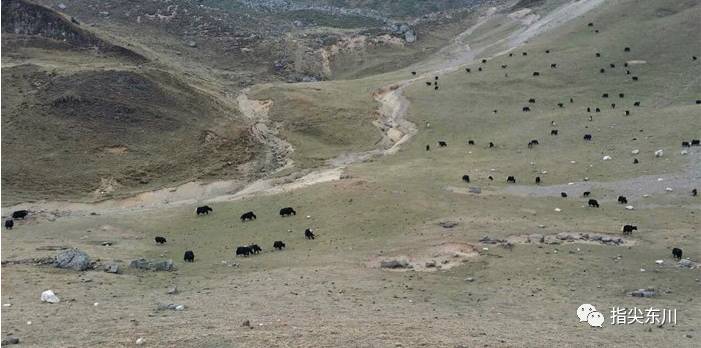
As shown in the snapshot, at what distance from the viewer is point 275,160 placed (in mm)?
59344

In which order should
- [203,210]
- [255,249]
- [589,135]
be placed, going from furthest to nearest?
[589,135], [203,210], [255,249]

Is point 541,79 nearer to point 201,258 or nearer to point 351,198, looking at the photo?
point 351,198

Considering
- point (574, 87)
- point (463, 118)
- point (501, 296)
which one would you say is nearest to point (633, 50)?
point (574, 87)

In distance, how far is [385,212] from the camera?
36.0m

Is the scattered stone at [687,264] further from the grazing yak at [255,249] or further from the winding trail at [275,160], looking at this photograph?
the winding trail at [275,160]

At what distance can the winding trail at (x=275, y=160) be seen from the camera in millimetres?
47781

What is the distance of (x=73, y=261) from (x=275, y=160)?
33.2 metres

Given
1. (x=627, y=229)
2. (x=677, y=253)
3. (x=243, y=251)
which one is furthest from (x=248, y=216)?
(x=677, y=253)

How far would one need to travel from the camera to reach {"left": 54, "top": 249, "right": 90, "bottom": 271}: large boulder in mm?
26672

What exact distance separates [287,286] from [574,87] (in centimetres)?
5593

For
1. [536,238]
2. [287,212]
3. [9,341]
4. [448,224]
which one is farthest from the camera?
[287,212]

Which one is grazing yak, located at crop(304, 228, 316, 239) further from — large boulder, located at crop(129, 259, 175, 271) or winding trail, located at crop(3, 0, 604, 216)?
winding trail, located at crop(3, 0, 604, 216)

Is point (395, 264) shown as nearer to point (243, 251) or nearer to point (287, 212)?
point (243, 251)

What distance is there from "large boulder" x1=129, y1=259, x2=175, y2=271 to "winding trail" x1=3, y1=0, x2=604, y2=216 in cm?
1786
